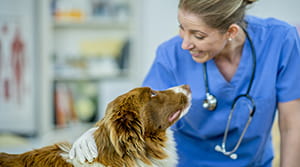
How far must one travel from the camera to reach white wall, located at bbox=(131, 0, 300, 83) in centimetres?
329

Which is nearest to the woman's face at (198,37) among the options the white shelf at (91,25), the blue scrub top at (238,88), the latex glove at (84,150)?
the blue scrub top at (238,88)

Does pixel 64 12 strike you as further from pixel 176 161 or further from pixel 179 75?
pixel 176 161

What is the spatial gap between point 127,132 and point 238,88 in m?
0.61

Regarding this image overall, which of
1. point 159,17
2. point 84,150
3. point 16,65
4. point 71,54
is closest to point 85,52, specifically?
point 71,54

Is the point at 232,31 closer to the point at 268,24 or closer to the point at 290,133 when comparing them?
the point at 268,24

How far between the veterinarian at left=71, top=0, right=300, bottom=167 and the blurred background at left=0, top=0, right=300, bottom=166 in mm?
1728

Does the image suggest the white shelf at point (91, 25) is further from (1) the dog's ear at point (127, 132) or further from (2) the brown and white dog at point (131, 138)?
(1) the dog's ear at point (127, 132)

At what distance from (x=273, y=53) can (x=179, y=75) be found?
0.41 metres

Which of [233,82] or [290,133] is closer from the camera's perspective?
[290,133]

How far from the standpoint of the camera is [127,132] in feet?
3.78

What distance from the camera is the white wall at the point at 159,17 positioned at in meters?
3.29

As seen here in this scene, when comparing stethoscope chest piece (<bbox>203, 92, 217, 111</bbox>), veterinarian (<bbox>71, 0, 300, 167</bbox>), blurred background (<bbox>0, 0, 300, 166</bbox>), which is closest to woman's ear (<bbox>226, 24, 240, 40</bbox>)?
veterinarian (<bbox>71, 0, 300, 167</bbox>)

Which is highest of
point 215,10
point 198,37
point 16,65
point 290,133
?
point 215,10

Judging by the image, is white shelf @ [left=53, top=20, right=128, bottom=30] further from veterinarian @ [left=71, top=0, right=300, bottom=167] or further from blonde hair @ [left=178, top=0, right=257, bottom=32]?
blonde hair @ [left=178, top=0, right=257, bottom=32]
